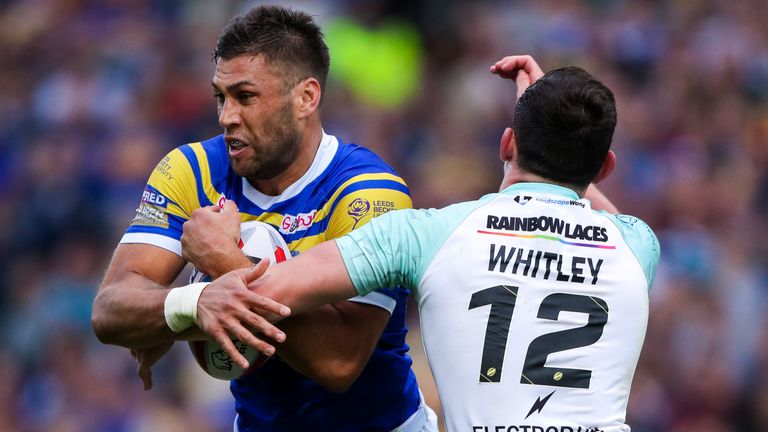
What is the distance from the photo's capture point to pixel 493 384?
4418mm

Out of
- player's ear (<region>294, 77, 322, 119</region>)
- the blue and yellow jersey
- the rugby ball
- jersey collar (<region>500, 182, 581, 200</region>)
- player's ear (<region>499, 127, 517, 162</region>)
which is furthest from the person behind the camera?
player's ear (<region>294, 77, 322, 119</region>)

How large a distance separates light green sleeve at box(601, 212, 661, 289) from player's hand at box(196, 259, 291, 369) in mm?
1289

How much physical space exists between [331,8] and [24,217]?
12.8ft

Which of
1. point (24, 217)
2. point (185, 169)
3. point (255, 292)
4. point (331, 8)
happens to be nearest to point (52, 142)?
point (24, 217)

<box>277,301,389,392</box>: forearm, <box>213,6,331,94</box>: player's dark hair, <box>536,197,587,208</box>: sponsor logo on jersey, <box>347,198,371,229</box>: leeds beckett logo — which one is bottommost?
<box>277,301,389,392</box>: forearm

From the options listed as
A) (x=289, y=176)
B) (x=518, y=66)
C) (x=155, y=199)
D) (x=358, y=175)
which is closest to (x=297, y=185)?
(x=289, y=176)

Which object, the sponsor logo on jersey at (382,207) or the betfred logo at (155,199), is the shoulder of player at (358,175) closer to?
the sponsor logo on jersey at (382,207)

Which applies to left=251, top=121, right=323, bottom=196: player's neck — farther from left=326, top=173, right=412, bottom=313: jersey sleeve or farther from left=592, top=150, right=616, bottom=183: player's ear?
left=592, top=150, right=616, bottom=183: player's ear

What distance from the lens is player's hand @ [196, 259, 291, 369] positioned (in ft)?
14.6

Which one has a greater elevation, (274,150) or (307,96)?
(307,96)

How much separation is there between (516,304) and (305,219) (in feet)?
3.99

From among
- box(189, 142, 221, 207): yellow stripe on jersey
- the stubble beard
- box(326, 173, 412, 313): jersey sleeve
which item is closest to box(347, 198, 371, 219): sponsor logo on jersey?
box(326, 173, 412, 313): jersey sleeve

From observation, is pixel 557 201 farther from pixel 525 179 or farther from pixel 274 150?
pixel 274 150

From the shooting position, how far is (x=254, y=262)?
4.94 m
